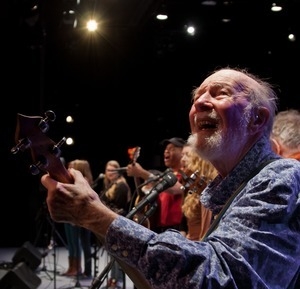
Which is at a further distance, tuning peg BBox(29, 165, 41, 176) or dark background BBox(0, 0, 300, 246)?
dark background BBox(0, 0, 300, 246)

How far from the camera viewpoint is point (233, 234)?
1.30m

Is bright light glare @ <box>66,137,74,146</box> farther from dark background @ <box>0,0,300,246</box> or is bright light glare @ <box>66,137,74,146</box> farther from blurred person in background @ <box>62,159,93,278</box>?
blurred person in background @ <box>62,159,93,278</box>

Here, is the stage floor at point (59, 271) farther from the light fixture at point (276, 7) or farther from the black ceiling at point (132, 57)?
the light fixture at point (276, 7)

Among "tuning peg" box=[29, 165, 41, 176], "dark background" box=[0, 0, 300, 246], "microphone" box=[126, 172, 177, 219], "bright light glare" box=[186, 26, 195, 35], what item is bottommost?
"microphone" box=[126, 172, 177, 219]

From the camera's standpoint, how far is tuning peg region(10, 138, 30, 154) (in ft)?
4.47

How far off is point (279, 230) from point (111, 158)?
13.5 meters

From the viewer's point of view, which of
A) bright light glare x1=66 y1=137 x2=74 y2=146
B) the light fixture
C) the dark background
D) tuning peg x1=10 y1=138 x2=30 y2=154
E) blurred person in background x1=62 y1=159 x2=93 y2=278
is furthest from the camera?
bright light glare x1=66 y1=137 x2=74 y2=146

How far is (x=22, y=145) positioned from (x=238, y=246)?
0.63m

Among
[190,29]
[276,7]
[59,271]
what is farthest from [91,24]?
[59,271]

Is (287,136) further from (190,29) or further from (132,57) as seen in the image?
(132,57)

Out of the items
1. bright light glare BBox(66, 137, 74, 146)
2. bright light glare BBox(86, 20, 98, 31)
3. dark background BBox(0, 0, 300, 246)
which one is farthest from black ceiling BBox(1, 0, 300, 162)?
bright light glare BBox(66, 137, 74, 146)

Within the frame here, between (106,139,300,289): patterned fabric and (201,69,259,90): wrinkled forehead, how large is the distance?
14.5 inches

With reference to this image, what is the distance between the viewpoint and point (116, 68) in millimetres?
12875

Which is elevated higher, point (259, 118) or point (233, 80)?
point (233, 80)
